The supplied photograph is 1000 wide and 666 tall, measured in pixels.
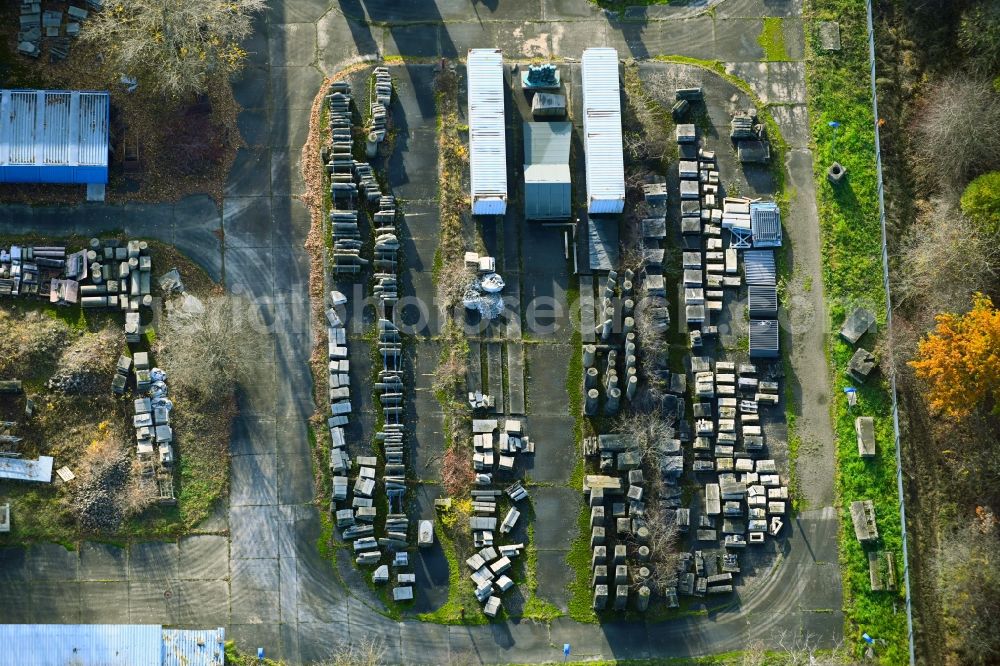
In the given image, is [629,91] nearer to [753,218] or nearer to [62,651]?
[753,218]

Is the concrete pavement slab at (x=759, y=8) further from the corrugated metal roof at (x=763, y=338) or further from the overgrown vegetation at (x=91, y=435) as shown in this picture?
the overgrown vegetation at (x=91, y=435)

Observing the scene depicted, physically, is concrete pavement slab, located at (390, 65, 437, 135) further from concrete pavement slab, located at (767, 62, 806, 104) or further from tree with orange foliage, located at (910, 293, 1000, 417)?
tree with orange foliage, located at (910, 293, 1000, 417)

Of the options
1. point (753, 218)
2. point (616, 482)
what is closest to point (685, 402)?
point (616, 482)

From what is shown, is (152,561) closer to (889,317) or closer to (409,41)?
(409,41)

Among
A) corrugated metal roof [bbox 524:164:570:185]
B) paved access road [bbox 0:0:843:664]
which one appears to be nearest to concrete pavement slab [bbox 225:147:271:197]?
paved access road [bbox 0:0:843:664]

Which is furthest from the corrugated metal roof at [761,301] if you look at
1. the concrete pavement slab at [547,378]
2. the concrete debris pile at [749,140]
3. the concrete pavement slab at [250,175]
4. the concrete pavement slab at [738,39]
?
the concrete pavement slab at [250,175]
